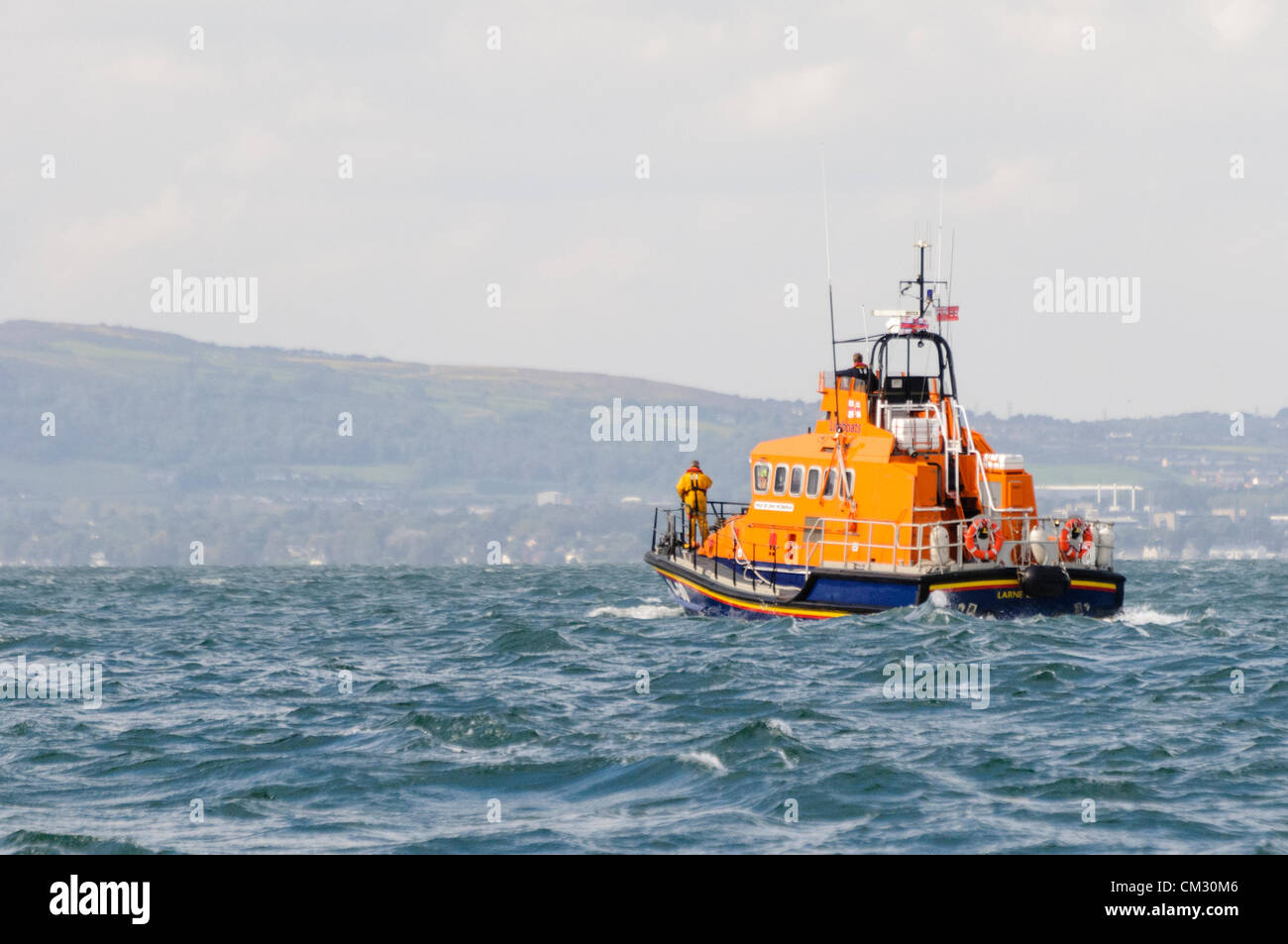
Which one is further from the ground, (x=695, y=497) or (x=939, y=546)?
(x=695, y=497)

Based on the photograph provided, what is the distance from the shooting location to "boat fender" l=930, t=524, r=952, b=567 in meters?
25.5

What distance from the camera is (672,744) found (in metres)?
14.9

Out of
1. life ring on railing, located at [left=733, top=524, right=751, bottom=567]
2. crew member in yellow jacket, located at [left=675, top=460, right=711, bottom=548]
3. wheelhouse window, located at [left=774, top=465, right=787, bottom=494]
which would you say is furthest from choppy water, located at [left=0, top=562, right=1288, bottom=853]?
crew member in yellow jacket, located at [left=675, top=460, right=711, bottom=548]

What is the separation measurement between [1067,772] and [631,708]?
5.58 meters

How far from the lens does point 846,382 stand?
2838 centimetres

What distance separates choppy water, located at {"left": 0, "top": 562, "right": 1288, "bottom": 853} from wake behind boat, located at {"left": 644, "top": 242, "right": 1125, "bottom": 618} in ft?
2.42

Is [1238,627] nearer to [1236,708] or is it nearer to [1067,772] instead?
[1236,708]

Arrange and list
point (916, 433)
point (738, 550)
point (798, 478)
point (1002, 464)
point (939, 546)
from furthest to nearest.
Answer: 1. point (738, 550)
2. point (798, 478)
3. point (1002, 464)
4. point (916, 433)
5. point (939, 546)

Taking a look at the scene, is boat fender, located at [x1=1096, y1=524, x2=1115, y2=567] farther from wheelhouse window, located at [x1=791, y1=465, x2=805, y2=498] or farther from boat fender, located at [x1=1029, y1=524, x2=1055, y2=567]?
wheelhouse window, located at [x1=791, y1=465, x2=805, y2=498]
